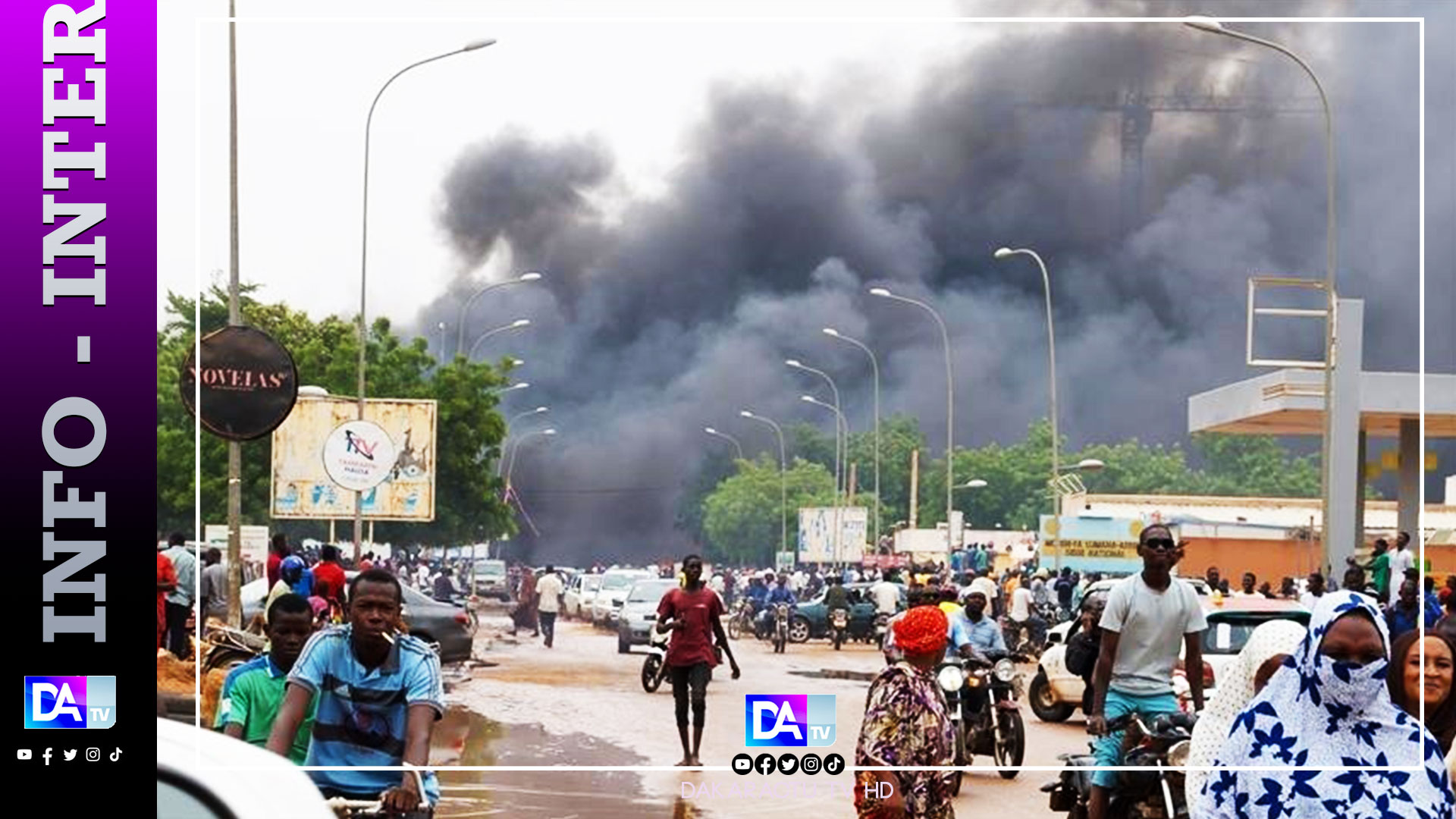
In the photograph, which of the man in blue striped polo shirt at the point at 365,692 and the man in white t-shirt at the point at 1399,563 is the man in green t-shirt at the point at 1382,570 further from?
the man in blue striped polo shirt at the point at 365,692

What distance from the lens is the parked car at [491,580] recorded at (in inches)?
310

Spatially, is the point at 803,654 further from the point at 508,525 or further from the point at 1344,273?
the point at 1344,273

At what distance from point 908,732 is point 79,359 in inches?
85.8

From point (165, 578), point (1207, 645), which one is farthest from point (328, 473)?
point (1207, 645)

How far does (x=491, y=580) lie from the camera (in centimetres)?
801

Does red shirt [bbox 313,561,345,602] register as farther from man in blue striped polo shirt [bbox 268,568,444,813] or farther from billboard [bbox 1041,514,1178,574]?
billboard [bbox 1041,514,1178,574]

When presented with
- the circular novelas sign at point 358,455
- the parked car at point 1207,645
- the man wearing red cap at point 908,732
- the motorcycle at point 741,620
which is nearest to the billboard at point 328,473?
the circular novelas sign at point 358,455

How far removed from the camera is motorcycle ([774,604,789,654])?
28.2 ft

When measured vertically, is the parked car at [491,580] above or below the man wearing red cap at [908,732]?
above

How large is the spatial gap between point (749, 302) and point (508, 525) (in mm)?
1029

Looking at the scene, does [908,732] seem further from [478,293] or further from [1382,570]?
[1382,570]

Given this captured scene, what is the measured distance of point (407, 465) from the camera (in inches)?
303

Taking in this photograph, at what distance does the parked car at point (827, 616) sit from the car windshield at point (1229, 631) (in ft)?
9.35

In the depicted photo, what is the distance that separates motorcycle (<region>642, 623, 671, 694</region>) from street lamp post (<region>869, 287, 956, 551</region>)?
1.60m
